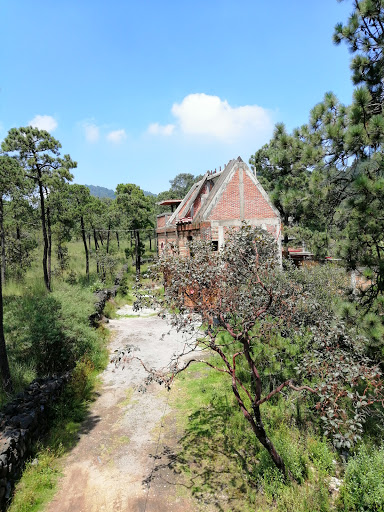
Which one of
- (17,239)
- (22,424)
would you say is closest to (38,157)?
(17,239)

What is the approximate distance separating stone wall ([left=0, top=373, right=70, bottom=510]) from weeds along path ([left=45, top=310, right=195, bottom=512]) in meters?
0.80

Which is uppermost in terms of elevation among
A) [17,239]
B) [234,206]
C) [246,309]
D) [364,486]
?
[234,206]

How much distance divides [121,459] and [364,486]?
4281 millimetres

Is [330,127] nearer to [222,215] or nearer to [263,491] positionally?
[263,491]

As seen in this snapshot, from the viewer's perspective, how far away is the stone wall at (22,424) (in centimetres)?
519

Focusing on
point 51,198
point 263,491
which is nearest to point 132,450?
point 263,491

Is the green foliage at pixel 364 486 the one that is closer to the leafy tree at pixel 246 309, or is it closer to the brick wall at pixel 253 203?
the leafy tree at pixel 246 309

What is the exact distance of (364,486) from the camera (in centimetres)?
477

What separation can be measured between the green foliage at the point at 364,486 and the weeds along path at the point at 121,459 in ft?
8.08

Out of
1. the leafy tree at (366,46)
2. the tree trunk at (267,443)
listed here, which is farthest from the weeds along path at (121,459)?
the leafy tree at (366,46)

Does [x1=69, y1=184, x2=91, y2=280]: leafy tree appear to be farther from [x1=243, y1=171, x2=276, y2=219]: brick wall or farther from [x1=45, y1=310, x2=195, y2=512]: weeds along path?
[x1=45, y1=310, x2=195, y2=512]: weeds along path

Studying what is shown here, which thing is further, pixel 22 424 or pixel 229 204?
pixel 229 204

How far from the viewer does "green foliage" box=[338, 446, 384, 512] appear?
14.9 feet

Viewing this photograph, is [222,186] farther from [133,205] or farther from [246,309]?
[133,205]
